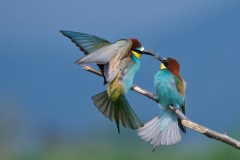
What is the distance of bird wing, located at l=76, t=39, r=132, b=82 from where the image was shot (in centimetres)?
203

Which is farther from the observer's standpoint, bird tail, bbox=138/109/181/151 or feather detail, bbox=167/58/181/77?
feather detail, bbox=167/58/181/77

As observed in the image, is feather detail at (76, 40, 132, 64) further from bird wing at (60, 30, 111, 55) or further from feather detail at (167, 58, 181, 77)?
feather detail at (167, 58, 181, 77)

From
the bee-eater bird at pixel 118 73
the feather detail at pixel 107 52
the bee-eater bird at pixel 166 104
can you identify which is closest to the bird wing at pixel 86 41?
the bee-eater bird at pixel 118 73

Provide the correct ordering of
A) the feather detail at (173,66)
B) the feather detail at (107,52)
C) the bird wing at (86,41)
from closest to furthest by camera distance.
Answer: the feather detail at (107,52)
the bird wing at (86,41)
the feather detail at (173,66)

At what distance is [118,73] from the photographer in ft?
7.07

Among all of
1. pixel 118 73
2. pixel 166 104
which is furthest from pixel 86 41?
pixel 166 104

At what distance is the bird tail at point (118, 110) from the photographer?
2.13 metres

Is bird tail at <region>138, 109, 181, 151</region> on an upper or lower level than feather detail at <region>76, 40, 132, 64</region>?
lower

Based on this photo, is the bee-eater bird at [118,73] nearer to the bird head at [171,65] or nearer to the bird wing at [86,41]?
the bird wing at [86,41]

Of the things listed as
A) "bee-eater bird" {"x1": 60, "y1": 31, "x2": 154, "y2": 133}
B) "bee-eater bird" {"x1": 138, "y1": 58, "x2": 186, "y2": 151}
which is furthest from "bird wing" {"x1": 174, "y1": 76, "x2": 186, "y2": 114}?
"bee-eater bird" {"x1": 60, "y1": 31, "x2": 154, "y2": 133}

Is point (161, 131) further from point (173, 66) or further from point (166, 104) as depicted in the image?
point (173, 66)

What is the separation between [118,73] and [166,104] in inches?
10.9

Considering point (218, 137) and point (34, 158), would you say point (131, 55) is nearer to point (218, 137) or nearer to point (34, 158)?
point (218, 137)

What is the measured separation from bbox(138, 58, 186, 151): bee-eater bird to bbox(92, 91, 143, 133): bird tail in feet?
0.52
